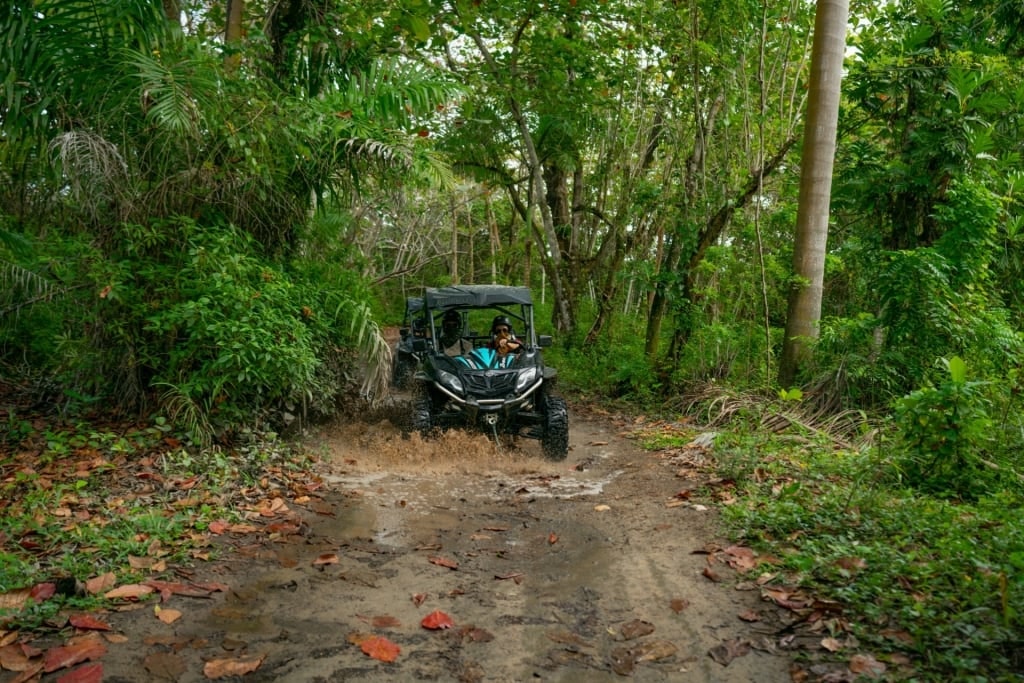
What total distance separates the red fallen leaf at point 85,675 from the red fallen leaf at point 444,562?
2.04m

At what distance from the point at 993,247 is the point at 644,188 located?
19.7 feet

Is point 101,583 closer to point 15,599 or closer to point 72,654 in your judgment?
point 15,599

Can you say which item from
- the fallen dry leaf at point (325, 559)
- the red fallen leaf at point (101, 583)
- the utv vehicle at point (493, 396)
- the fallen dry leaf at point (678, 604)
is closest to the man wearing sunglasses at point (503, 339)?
the utv vehicle at point (493, 396)

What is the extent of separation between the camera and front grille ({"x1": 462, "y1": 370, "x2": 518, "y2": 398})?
8.54 m

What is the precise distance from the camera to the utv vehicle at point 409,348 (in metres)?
11.8

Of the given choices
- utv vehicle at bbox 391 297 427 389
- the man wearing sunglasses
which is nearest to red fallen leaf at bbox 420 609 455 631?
the man wearing sunglasses

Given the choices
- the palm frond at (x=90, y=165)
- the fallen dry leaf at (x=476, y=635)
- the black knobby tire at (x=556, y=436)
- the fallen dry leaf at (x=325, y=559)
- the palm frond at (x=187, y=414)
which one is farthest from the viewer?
the black knobby tire at (x=556, y=436)

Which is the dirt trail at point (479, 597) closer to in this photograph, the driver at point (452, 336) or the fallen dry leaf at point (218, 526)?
Answer: the fallen dry leaf at point (218, 526)

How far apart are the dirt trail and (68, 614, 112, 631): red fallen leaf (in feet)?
0.34

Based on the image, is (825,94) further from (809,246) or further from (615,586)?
(615,586)

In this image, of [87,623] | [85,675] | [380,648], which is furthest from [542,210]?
[85,675]

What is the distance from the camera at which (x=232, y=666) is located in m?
3.46

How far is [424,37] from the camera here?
5.53 meters

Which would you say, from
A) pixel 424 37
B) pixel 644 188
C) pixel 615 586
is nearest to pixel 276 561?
pixel 615 586
